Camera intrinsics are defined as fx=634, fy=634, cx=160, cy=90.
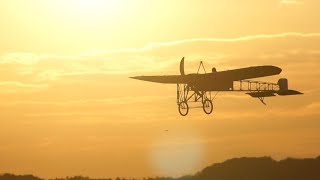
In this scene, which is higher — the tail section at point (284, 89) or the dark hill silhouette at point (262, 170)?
the tail section at point (284, 89)

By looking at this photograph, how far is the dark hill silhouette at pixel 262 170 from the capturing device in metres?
134

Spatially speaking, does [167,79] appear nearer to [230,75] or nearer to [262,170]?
[230,75]

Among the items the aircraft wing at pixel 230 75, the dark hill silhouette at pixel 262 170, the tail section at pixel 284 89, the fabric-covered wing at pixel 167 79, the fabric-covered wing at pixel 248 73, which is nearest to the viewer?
the fabric-covered wing at pixel 248 73

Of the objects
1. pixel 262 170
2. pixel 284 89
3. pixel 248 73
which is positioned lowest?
pixel 262 170

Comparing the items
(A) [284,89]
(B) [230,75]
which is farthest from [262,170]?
(B) [230,75]

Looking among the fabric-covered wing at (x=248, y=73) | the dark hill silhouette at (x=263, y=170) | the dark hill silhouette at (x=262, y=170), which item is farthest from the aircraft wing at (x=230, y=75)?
the dark hill silhouette at (x=263, y=170)

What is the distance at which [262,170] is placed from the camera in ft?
453

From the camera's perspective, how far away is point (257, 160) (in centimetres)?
14212

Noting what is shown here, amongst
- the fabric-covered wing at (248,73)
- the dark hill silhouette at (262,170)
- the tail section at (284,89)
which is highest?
the fabric-covered wing at (248,73)

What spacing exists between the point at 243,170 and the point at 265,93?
181ft

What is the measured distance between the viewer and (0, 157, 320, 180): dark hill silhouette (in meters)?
134

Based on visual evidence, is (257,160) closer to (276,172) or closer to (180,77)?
(276,172)

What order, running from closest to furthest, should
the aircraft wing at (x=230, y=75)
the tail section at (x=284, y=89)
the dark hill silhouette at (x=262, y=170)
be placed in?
the aircraft wing at (x=230, y=75), the tail section at (x=284, y=89), the dark hill silhouette at (x=262, y=170)

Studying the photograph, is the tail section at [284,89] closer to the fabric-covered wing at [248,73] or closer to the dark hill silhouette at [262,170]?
the fabric-covered wing at [248,73]
